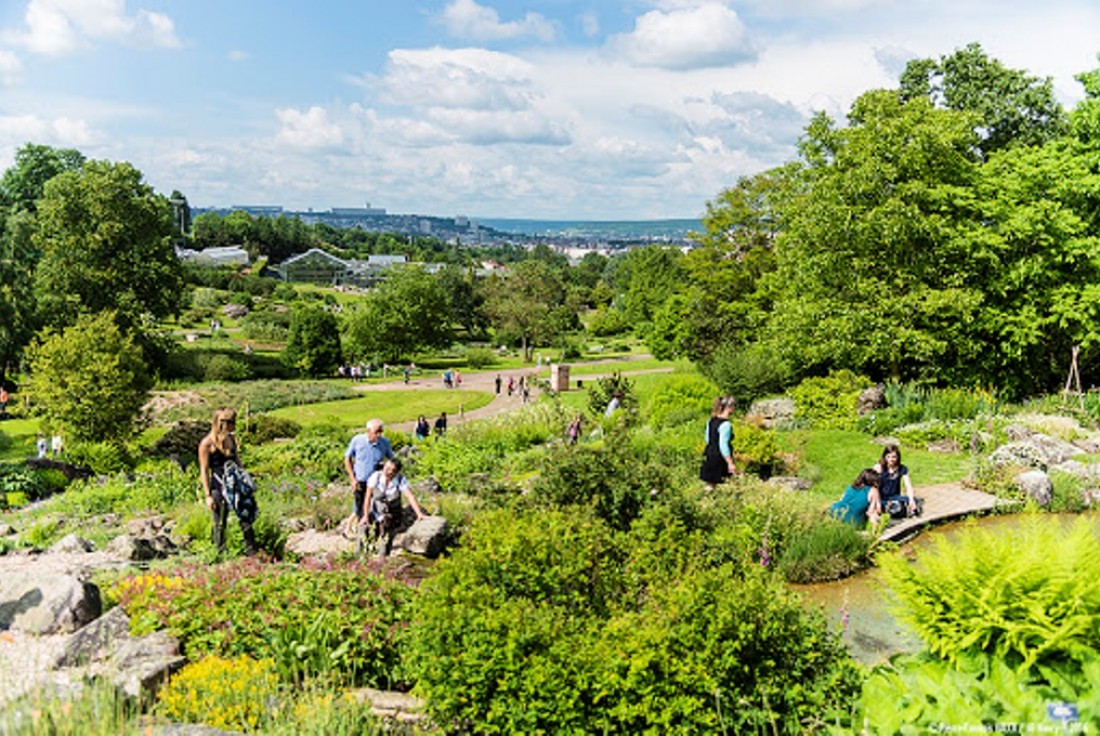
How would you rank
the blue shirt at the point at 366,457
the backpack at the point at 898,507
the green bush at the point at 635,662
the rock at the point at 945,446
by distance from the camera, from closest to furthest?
the green bush at the point at 635,662 < the blue shirt at the point at 366,457 < the backpack at the point at 898,507 < the rock at the point at 945,446

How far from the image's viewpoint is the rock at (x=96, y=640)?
561 cm

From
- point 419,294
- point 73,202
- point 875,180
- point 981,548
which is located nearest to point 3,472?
point 981,548

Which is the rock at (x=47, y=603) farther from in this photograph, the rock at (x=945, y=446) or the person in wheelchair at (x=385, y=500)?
the rock at (x=945, y=446)

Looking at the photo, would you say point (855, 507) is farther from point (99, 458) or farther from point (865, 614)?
point (99, 458)

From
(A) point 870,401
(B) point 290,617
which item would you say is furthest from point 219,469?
(A) point 870,401

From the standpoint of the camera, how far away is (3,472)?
56.5 feet

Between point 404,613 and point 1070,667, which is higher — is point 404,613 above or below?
below

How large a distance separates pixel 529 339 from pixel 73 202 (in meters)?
33.9

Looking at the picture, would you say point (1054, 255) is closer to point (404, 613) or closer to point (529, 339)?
point (404, 613)

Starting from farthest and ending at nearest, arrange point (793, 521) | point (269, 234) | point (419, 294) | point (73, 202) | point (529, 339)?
point (269, 234), point (529, 339), point (419, 294), point (73, 202), point (793, 521)

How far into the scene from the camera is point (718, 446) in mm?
9883

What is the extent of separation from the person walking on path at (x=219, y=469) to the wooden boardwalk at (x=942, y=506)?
23.6ft

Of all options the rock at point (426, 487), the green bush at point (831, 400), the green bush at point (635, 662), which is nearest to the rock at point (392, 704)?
the green bush at point (635, 662)

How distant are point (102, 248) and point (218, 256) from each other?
8647 centimetres
